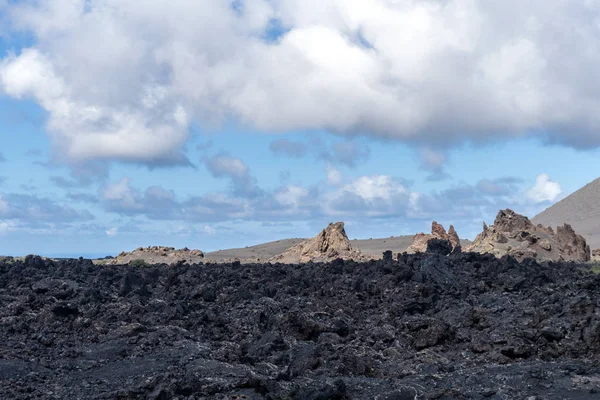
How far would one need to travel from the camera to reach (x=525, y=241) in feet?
159

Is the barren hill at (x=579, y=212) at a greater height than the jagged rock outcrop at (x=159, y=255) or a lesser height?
greater

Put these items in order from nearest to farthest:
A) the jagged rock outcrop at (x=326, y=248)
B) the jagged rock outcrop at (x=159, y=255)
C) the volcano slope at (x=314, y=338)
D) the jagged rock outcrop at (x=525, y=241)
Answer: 1. the volcano slope at (x=314, y=338)
2. the jagged rock outcrop at (x=525, y=241)
3. the jagged rock outcrop at (x=326, y=248)
4. the jagged rock outcrop at (x=159, y=255)

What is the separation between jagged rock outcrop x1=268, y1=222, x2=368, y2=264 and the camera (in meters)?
51.1

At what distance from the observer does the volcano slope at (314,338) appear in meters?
13.8

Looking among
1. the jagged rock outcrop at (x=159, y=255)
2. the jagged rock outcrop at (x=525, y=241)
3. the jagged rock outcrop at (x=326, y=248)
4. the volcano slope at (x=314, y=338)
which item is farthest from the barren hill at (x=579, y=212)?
the volcano slope at (x=314, y=338)

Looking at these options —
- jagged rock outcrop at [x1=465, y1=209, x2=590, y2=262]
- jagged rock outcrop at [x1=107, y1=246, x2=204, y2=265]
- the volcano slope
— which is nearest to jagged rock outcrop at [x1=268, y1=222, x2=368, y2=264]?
jagged rock outcrop at [x1=107, y1=246, x2=204, y2=265]

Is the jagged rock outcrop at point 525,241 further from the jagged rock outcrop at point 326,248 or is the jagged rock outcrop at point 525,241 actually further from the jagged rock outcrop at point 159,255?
the jagged rock outcrop at point 159,255

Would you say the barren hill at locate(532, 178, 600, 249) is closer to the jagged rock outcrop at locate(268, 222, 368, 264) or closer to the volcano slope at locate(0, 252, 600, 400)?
the jagged rock outcrop at locate(268, 222, 368, 264)

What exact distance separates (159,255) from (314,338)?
39.8 meters

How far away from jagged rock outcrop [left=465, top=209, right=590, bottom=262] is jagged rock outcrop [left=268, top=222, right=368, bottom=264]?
8265 millimetres

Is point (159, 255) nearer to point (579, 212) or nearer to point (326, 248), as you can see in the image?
point (326, 248)

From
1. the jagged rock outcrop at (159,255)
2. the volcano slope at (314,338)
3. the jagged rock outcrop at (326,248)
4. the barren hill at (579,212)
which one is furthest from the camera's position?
the barren hill at (579,212)

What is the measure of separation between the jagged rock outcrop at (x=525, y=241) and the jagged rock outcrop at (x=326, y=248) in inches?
325

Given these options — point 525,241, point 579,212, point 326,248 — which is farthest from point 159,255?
point 579,212
